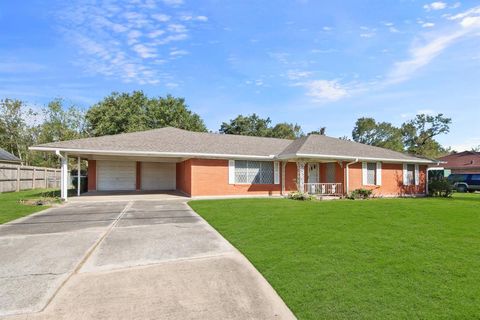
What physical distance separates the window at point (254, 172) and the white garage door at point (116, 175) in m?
8.25

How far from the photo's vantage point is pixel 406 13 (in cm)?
1041

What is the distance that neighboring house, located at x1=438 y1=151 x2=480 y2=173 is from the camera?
34.2m

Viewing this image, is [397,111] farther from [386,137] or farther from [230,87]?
[386,137]

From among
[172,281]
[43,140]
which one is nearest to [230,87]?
[172,281]

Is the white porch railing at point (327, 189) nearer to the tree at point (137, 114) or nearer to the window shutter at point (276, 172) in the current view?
the window shutter at point (276, 172)

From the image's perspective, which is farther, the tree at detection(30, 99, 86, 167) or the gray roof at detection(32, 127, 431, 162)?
the tree at detection(30, 99, 86, 167)

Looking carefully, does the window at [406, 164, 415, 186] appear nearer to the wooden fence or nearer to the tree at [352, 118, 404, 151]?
the wooden fence

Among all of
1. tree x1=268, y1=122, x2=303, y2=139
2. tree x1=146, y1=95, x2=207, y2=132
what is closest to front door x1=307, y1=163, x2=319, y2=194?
tree x1=146, y1=95, x2=207, y2=132

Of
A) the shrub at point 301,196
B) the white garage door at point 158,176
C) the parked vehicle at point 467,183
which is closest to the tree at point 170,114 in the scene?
the white garage door at point 158,176

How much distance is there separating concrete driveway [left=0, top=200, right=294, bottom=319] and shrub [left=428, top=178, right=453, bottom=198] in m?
19.8

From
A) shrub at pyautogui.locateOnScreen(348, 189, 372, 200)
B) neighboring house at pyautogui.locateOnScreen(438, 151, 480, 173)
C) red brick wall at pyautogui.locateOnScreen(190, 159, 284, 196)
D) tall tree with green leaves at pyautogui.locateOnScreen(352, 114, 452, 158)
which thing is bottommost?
shrub at pyautogui.locateOnScreen(348, 189, 372, 200)

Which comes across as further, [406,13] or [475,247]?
[406,13]

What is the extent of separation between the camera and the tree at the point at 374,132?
54.1 meters

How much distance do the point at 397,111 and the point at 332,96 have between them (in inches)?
254
